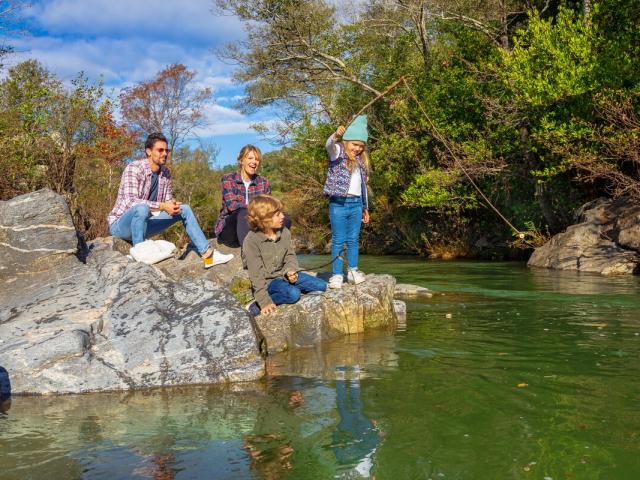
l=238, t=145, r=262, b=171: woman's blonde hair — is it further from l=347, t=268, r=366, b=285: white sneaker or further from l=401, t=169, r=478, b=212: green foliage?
l=401, t=169, r=478, b=212: green foliage

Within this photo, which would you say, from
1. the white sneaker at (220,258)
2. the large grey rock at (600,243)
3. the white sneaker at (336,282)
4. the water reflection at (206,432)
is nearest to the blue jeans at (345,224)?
the white sneaker at (336,282)

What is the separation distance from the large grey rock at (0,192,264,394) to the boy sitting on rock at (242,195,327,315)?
2.03 feet

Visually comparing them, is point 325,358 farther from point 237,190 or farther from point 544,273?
point 544,273

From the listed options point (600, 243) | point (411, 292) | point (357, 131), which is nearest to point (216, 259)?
point (357, 131)

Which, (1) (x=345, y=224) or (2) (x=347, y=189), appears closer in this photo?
(2) (x=347, y=189)

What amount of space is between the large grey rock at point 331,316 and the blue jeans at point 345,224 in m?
0.28

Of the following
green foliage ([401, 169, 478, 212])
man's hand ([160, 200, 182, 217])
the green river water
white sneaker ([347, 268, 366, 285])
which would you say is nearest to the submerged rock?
white sneaker ([347, 268, 366, 285])

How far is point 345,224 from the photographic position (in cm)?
697

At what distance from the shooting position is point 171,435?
3.57 meters

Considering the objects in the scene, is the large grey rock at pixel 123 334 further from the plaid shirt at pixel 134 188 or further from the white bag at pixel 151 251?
the plaid shirt at pixel 134 188

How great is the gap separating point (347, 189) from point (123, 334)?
282cm

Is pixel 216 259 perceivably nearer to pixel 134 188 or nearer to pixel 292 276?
pixel 134 188

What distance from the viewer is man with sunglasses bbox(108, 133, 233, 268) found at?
705cm

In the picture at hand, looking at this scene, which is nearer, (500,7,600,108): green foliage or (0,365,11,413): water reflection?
(0,365,11,413): water reflection
